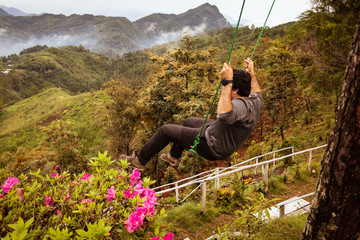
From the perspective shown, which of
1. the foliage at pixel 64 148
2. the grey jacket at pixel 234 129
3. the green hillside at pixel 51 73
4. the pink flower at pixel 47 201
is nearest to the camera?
the pink flower at pixel 47 201

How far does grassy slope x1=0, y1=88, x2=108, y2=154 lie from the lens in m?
31.7

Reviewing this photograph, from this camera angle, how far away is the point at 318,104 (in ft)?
54.1

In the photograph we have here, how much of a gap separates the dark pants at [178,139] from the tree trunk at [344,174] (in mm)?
1414

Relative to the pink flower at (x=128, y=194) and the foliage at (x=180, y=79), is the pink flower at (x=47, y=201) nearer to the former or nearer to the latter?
the pink flower at (x=128, y=194)

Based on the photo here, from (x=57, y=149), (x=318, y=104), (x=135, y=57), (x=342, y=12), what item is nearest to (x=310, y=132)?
(x=318, y=104)

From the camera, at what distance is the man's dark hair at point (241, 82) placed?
254cm

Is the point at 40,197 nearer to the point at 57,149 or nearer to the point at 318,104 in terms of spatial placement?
the point at 57,149

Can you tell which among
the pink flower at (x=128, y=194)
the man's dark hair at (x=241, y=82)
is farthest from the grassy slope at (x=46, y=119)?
the pink flower at (x=128, y=194)

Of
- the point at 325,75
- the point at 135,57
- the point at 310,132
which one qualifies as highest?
the point at 135,57

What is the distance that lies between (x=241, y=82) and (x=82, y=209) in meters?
2.24

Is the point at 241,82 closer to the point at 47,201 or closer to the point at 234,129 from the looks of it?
the point at 234,129

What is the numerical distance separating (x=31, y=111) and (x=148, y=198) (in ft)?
235

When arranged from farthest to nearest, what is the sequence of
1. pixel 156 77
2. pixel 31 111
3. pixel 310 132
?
1. pixel 31 111
2. pixel 310 132
3. pixel 156 77

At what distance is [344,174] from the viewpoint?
1450mm
